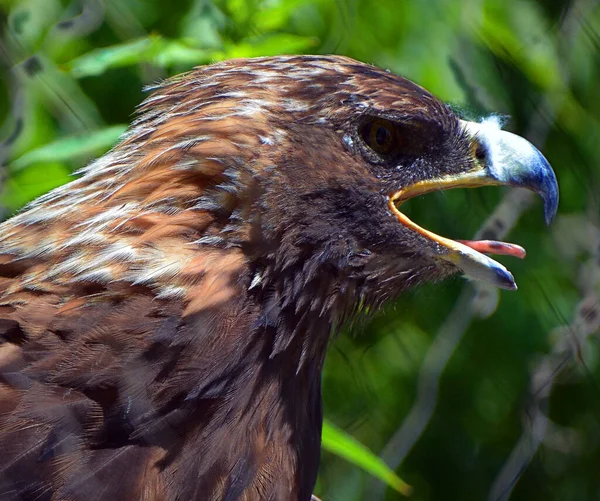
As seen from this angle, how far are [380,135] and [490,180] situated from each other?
157 mm

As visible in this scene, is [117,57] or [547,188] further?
[117,57]

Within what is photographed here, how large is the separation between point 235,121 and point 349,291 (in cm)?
24

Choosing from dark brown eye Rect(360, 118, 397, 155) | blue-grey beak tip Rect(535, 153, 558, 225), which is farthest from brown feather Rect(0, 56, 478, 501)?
blue-grey beak tip Rect(535, 153, 558, 225)

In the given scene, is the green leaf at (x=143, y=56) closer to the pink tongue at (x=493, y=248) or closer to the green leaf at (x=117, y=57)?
the green leaf at (x=117, y=57)

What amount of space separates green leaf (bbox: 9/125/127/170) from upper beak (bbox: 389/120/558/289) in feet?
1.42

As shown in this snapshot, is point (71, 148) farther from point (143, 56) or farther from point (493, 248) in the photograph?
point (493, 248)

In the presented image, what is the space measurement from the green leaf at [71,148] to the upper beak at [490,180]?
1.42 ft

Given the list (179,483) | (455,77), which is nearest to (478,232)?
(455,77)

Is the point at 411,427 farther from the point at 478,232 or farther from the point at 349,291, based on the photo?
the point at 349,291

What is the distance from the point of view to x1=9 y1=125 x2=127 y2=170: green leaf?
138 cm

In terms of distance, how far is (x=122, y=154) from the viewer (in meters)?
1.18

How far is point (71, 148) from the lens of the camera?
1.38 m

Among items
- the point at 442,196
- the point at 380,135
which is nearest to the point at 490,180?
the point at 380,135

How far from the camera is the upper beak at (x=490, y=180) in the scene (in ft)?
3.98
